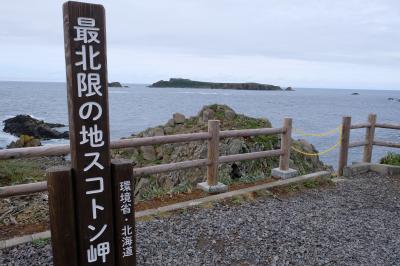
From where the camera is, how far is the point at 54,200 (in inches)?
95.9

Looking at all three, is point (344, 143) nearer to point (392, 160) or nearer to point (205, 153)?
point (392, 160)

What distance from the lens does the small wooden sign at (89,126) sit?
2344mm

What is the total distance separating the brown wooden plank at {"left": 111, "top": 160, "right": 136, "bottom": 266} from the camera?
8.66 ft

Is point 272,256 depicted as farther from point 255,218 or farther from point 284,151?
point 284,151

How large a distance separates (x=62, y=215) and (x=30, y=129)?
3219 cm

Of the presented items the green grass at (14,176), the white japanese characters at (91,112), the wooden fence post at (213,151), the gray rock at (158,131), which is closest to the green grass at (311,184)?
the wooden fence post at (213,151)

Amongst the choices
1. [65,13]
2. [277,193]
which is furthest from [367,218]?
[65,13]

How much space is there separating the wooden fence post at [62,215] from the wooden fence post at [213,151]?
12.8ft

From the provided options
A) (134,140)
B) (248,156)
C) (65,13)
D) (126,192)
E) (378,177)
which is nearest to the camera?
(65,13)

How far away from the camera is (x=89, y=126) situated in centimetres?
243

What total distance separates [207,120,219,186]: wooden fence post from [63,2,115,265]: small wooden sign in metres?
3.73

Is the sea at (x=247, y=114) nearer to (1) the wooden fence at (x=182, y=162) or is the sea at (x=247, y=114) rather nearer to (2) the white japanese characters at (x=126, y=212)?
(1) the wooden fence at (x=182, y=162)

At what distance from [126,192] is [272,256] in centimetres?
236

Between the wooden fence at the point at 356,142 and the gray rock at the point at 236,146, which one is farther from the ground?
the wooden fence at the point at 356,142
